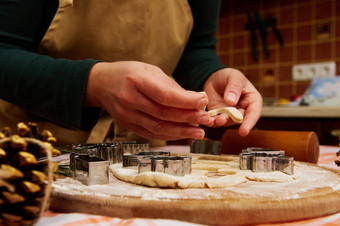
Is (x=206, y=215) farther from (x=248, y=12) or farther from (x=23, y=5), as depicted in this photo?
(x=248, y=12)

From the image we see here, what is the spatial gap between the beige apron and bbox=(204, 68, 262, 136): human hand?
0.19m

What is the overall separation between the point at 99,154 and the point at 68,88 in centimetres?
14

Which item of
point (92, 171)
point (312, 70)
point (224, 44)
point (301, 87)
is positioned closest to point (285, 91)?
point (301, 87)

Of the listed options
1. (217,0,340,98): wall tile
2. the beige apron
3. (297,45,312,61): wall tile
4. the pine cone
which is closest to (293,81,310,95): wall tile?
(217,0,340,98): wall tile

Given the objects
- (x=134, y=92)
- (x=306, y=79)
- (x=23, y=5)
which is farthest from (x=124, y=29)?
(x=306, y=79)

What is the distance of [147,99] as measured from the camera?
60cm

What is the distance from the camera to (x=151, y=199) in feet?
1.33

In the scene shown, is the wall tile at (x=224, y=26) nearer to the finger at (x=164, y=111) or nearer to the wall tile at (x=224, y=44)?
the wall tile at (x=224, y=44)

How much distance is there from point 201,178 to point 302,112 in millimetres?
1503

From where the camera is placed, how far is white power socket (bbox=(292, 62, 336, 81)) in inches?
88.2

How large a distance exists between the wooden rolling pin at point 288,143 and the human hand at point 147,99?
0.26m

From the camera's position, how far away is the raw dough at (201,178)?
18.5 inches

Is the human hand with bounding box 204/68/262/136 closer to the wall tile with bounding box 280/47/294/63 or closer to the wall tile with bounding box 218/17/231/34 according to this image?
the wall tile with bounding box 280/47/294/63

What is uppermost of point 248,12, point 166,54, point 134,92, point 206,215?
point 248,12
